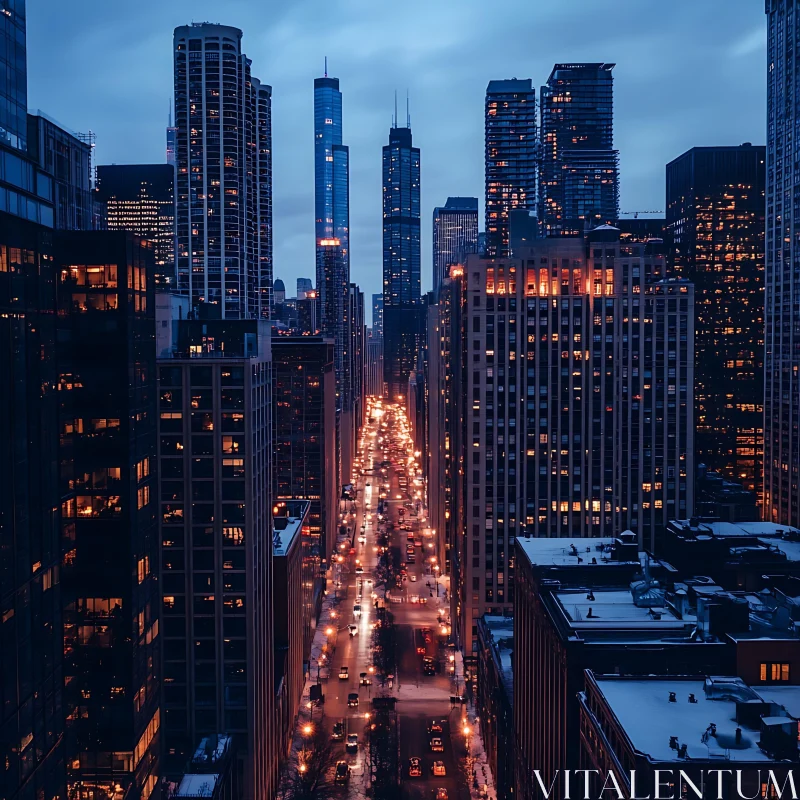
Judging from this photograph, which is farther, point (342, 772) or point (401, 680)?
point (401, 680)

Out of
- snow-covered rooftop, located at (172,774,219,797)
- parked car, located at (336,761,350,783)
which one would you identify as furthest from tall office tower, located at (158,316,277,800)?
parked car, located at (336,761,350,783)

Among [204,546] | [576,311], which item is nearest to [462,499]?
[576,311]

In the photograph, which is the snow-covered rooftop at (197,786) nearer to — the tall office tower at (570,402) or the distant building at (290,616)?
the distant building at (290,616)

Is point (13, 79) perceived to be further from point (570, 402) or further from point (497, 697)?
point (570, 402)

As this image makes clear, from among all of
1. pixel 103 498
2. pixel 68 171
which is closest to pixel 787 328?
pixel 68 171

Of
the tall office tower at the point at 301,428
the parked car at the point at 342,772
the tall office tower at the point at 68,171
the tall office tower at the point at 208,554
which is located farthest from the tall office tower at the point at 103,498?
the tall office tower at the point at 301,428
